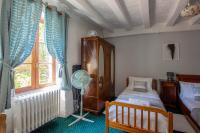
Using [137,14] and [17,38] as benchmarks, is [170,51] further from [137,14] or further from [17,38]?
[17,38]

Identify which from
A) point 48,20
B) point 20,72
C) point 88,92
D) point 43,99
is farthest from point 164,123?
point 48,20

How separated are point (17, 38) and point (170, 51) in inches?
153

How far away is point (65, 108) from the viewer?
2893mm

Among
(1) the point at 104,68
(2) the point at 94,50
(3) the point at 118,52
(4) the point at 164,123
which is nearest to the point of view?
(4) the point at 164,123

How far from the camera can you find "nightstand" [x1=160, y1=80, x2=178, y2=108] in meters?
3.64

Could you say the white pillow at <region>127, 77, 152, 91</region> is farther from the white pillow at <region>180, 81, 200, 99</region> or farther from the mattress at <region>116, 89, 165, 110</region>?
the white pillow at <region>180, 81, 200, 99</region>

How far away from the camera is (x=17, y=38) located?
6.08 feet

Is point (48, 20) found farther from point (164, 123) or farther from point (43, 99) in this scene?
point (164, 123)

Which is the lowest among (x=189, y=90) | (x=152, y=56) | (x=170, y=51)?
(x=189, y=90)

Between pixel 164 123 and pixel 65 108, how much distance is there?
196 cm

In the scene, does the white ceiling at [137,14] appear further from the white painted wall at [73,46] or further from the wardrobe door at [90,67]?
the wardrobe door at [90,67]

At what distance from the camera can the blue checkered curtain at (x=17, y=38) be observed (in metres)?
1.71

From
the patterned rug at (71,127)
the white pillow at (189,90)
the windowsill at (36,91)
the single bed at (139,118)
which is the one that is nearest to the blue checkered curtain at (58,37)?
the windowsill at (36,91)

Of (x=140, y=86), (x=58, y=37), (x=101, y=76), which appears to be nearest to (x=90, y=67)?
(x=101, y=76)
